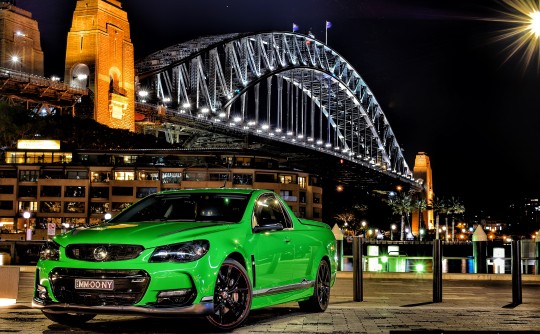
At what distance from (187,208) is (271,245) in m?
1.15

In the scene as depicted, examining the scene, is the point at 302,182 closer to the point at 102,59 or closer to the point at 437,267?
the point at 102,59

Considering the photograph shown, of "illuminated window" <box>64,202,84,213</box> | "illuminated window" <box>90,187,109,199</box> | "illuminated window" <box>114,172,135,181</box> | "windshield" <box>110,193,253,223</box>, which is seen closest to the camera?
"windshield" <box>110,193,253,223</box>

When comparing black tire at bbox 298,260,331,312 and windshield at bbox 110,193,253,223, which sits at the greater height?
windshield at bbox 110,193,253,223

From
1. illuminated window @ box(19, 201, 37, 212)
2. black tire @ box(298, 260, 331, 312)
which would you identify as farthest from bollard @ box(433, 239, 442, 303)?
illuminated window @ box(19, 201, 37, 212)

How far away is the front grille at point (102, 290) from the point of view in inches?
340

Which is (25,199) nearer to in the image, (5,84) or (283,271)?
(5,84)

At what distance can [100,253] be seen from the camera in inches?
347

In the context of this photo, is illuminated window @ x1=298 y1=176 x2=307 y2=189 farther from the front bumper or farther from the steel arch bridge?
the front bumper

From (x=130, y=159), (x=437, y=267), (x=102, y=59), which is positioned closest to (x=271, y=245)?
(x=437, y=267)

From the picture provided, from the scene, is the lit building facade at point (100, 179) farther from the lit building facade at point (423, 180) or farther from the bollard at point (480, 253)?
the lit building facade at point (423, 180)

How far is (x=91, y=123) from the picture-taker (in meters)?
110

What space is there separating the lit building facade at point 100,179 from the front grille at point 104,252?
297 ft

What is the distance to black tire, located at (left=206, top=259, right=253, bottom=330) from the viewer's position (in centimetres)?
901

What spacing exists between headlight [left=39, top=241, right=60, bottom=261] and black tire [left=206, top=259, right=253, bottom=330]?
1728 millimetres
